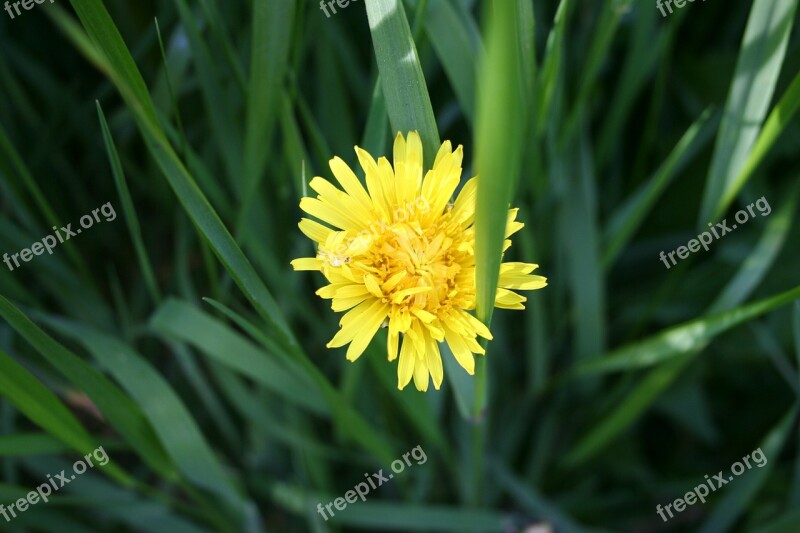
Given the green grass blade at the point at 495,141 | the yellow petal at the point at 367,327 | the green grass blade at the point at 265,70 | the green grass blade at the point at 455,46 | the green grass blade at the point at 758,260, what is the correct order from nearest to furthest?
the green grass blade at the point at 495,141
the yellow petal at the point at 367,327
the green grass blade at the point at 265,70
the green grass blade at the point at 455,46
the green grass blade at the point at 758,260

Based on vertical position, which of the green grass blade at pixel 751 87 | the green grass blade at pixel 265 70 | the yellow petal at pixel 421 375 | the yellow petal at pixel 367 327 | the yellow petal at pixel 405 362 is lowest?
the yellow petal at pixel 421 375

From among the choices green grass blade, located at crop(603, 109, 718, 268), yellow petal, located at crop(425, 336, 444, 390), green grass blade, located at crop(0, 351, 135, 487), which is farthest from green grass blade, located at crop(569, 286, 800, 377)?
green grass blade, located at crop(0, 351, 135, 487)

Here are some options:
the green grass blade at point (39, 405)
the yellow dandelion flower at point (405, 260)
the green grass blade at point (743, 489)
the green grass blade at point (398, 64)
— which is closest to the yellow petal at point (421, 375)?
the yellow dandelion flower at point (405, 260)

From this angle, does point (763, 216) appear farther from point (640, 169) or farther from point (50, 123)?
point (50, 123)

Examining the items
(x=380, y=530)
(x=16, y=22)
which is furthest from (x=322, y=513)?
(x=16, y=22)

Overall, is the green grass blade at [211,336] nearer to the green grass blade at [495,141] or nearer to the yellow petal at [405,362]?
the yellow petal at [405,362]

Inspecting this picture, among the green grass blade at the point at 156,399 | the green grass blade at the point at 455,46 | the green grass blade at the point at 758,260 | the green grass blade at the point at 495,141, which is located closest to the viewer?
the green grass blade at the point at 495,141

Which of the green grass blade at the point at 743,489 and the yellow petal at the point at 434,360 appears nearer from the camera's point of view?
the yellow petal at the point at 434,360
